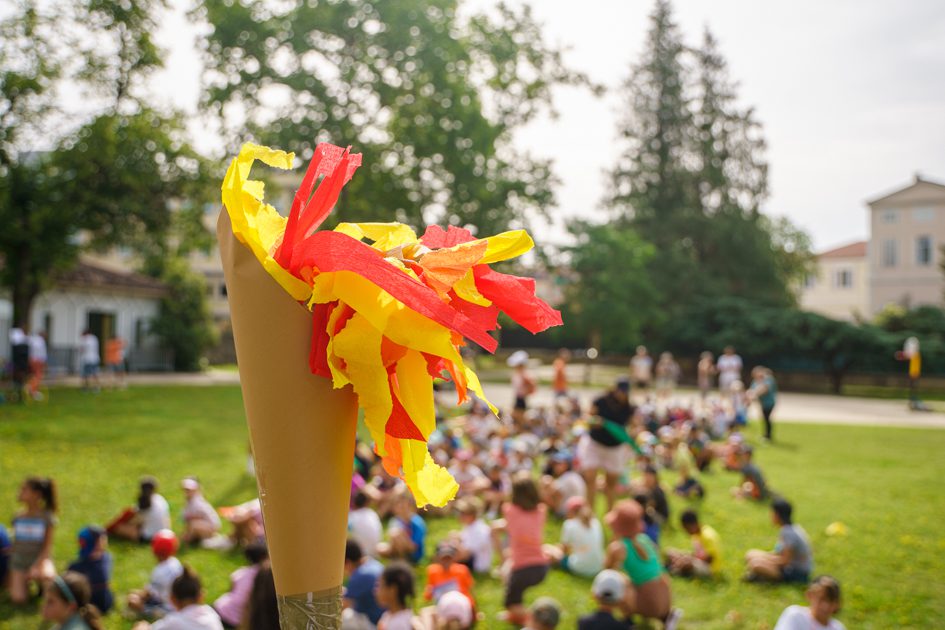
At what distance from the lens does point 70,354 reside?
84.5 ft

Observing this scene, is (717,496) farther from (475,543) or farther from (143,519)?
(143,519)

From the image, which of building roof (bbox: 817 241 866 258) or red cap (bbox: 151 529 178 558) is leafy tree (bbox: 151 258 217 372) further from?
building roof (bbox: 817 241 866 258)

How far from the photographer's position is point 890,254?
163 ft

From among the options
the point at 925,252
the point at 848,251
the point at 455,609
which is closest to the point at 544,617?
the point at 455,609

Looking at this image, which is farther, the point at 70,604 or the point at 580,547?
the point at 580,547

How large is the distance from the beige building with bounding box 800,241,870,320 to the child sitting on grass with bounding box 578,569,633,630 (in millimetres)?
59802

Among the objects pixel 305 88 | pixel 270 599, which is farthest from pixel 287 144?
pixel 270 599

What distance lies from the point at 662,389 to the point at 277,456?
22333 millimetres

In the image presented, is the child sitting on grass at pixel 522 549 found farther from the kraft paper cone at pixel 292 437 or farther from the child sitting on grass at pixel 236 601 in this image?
the kraft paper cone at pixel 292 437

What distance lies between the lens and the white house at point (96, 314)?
25.6 metres

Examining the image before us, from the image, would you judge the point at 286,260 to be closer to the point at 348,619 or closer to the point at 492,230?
the point at 348,619

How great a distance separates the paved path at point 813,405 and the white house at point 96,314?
1774mm

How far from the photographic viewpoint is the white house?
25594 mm

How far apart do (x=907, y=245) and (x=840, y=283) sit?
40.0 ft
